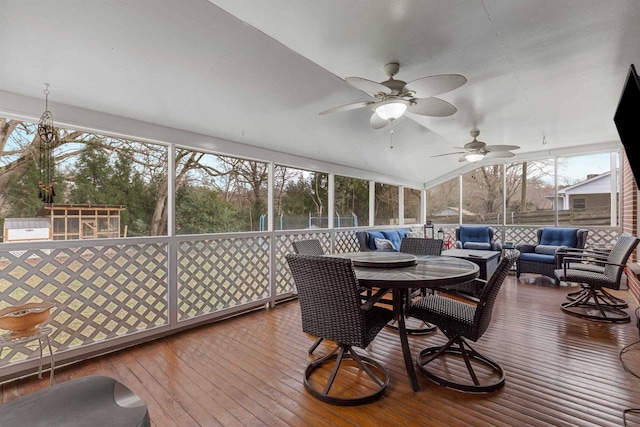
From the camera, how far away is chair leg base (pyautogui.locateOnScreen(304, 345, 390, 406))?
6.63 ft

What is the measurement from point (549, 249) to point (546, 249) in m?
0.05

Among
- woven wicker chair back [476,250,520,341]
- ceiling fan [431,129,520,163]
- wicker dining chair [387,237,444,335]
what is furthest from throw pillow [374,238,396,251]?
woven wicker chair back [476,250,520,341]

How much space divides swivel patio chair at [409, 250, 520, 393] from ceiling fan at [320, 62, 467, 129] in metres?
1.30

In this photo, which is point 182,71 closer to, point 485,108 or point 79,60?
point 79,60

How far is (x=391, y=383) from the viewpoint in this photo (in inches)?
88.3

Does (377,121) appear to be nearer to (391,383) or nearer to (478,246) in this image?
(391,383)

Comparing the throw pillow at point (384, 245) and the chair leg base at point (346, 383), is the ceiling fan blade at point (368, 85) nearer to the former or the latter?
the chair leg base at point (346, 383)

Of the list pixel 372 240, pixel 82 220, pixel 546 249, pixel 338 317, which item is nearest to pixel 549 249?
pixel 546 249

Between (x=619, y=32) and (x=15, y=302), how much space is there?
5.00 metres

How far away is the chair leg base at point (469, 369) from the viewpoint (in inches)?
83.9

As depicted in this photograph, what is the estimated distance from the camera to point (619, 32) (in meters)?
2.20

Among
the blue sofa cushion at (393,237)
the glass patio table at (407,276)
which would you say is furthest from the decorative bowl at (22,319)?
the blue sofa cushion at (393,237)

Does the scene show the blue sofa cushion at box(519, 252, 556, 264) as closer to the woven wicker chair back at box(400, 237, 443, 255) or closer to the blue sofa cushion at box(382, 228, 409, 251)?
the blue sofa cushion at box(382, 228, 409, 251)

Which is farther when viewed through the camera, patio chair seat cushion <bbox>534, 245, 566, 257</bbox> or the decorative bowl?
patio chair seat cushion <bbox>534, 245, 566, 257</bbox>
